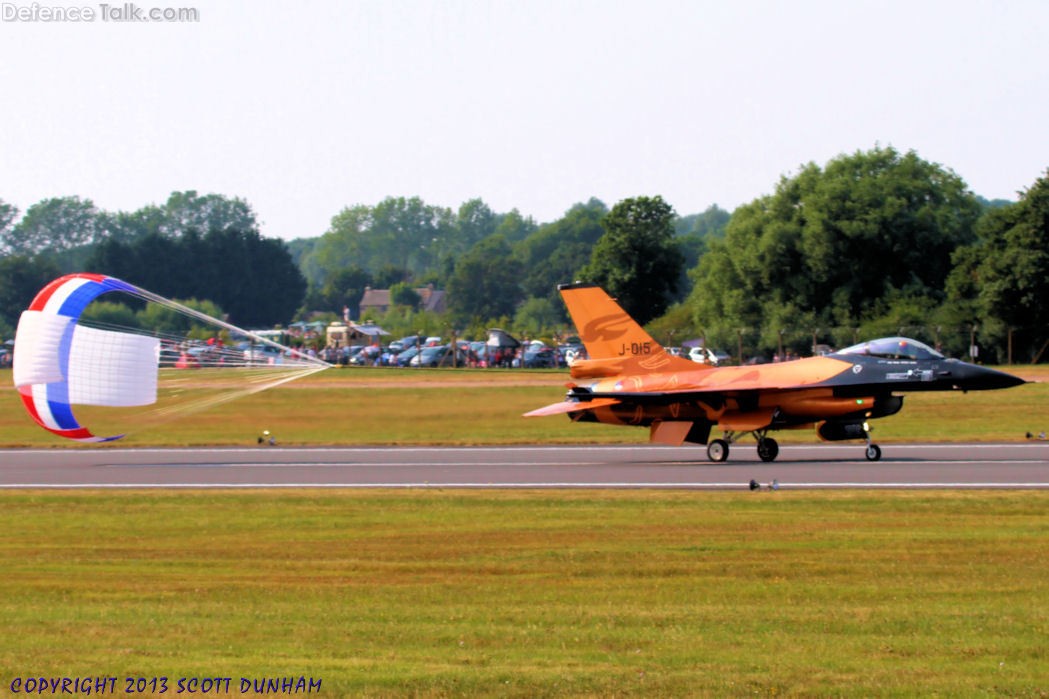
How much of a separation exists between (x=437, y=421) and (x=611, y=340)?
8.39 m

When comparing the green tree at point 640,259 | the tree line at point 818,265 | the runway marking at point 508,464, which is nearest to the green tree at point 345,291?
the tree line at point 818,265

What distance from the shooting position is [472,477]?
2116 cm

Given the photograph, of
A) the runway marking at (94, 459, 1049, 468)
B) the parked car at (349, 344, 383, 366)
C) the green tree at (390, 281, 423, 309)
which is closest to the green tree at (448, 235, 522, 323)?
the green tree at (390, 281, 423, 309)

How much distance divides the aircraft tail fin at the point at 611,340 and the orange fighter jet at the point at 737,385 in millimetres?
22

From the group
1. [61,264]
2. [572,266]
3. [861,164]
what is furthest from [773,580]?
[572,266]

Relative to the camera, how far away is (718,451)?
76.9 feet

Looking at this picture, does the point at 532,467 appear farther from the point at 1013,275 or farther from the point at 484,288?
the point at 484,288

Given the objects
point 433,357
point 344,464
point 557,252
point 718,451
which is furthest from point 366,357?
point 557,252

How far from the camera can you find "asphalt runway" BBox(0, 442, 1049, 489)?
64.9ft

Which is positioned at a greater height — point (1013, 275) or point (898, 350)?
point (1013, 275)

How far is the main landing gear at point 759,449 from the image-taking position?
2323 centimetres

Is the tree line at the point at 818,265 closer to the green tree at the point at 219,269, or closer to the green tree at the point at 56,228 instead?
the green tree at the point at 219,269

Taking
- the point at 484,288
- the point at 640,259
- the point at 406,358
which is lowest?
the point at 406,358

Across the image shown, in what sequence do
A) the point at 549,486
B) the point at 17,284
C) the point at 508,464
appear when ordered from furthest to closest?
the point at 17,284 < the point at 508,464 < the point at 549,486
